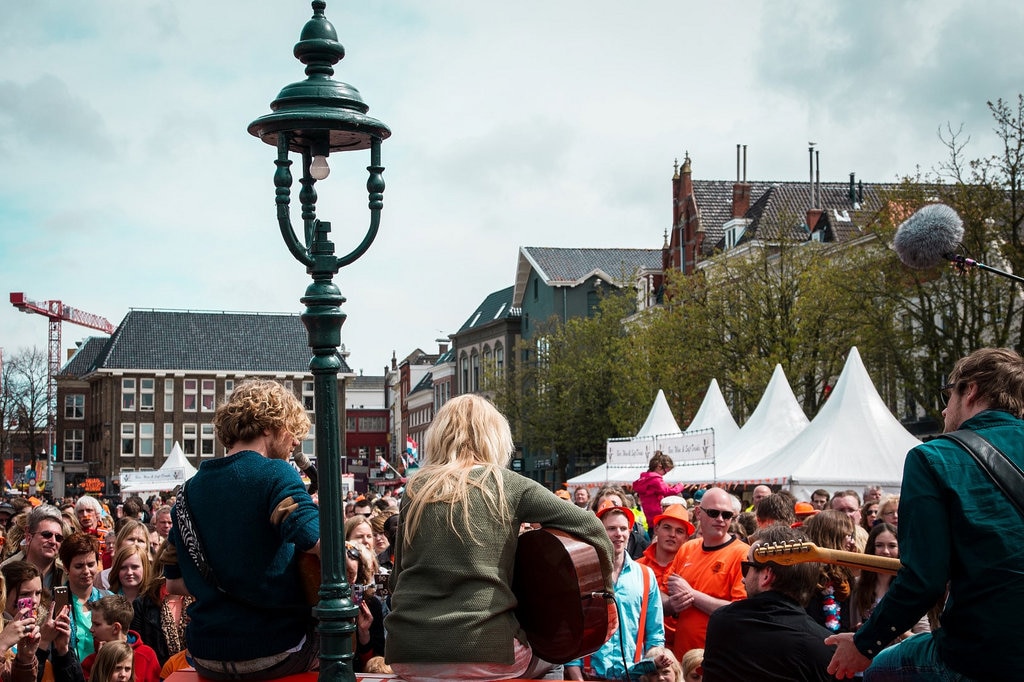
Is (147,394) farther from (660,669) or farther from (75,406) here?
(660,669)

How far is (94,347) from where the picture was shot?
336ft

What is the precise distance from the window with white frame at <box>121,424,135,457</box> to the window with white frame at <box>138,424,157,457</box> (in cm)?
43

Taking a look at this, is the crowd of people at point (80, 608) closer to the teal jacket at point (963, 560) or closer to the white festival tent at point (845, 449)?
the teal jacket at point (963, 560)

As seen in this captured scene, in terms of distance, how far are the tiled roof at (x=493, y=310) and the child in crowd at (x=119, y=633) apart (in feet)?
234

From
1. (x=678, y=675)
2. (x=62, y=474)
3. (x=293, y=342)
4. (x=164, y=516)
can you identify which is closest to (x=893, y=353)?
(x=164, y=516)

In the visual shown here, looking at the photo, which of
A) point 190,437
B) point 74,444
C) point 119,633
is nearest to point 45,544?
point 119,633

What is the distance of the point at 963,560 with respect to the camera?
3814mm

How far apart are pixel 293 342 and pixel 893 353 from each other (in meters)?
59.4

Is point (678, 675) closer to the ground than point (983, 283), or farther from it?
closer to the ground

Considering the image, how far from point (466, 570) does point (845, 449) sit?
54.6ft

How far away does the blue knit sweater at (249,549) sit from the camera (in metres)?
4.51

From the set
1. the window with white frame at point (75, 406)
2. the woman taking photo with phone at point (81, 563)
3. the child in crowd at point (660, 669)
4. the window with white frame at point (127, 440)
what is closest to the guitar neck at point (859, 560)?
the child in crowd at point (660, 669)

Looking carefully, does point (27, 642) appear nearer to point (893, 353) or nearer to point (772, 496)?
point (772, 496)

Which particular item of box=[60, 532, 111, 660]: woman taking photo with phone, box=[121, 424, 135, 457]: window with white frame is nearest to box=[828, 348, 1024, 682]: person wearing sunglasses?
box=[60, 532, 111, 660]: woman taking photo with phone
